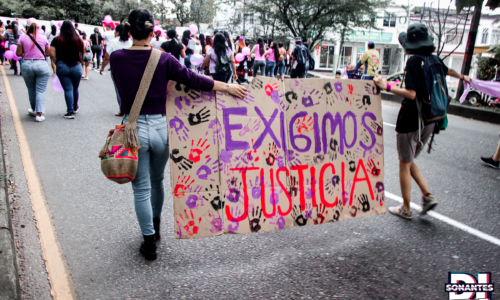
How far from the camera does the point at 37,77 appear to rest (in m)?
6.99

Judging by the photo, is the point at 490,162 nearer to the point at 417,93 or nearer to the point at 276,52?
the point at 417,93

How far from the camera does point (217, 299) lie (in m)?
2.51

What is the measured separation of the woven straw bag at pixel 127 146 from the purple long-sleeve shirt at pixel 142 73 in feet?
0.14

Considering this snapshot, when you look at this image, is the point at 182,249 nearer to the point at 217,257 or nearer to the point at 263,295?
the point at 217,257

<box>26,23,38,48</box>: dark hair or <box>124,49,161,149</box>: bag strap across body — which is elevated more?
<box>26,23,38,48</box>: dark hair

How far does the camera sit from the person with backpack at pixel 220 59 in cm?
840

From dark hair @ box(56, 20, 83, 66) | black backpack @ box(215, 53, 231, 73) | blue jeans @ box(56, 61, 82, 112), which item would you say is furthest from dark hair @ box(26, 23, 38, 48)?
black backpack @ box(215, 53, 231, 73)

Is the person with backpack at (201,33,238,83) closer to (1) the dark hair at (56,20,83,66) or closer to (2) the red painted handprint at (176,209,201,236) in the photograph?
(1) the dark hair at (56,20,83,66)

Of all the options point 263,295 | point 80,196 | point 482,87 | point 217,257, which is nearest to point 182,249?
point 217,257

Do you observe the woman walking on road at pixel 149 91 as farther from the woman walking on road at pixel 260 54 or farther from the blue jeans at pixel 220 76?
the woman walking on road at pixel 260 54

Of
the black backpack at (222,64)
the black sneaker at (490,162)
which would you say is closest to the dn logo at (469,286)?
the black sneaker at (490,162)

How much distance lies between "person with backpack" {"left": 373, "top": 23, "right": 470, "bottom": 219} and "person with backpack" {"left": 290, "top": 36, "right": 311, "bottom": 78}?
8830 mm

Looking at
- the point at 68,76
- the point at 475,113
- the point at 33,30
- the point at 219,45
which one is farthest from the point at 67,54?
the point at 475,113

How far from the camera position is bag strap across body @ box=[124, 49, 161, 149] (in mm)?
2631
